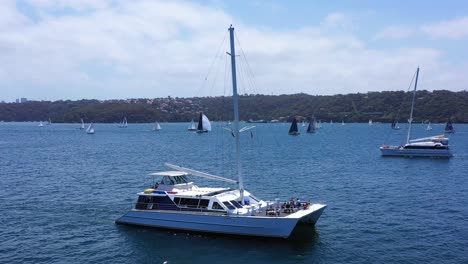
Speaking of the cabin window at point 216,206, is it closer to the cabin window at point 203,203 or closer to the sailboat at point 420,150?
the cabin window at point 203,203

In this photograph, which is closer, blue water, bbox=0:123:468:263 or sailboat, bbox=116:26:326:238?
blue water, bbox=0:123:468:263

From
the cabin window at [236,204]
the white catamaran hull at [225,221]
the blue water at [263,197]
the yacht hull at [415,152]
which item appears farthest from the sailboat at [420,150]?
the cabin window at [236,204]

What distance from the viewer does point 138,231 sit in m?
36.8

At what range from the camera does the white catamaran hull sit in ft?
108

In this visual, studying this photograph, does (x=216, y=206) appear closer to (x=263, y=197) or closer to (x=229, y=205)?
(x=229, y=205)

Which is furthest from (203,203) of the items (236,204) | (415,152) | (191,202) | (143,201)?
(415,152)

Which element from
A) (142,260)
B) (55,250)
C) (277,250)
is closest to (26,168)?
(55,250)

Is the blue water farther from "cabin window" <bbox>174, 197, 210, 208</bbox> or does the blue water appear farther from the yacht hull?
the yacht hull

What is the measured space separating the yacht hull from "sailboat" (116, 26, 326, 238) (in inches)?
2429

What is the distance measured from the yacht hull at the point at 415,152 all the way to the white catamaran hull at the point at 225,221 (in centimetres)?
6169

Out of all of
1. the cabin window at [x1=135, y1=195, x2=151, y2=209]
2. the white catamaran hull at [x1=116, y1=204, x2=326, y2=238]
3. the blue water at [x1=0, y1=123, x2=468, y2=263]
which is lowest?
the blue water at [x1=0, y1=123, x2=468, y2=263]

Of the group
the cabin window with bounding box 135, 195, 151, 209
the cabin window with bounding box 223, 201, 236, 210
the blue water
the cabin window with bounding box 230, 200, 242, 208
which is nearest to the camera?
the blue water

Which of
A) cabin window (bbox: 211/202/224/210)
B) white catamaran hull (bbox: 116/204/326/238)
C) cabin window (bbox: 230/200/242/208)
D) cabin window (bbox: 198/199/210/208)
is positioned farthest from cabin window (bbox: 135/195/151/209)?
cabin window (bbox: 230/200/242/208)

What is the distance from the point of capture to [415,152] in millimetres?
91312
